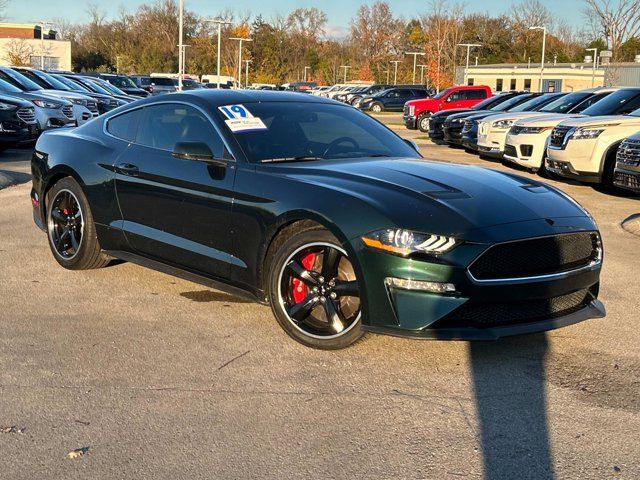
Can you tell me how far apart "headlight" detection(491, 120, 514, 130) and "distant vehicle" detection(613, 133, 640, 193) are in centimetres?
592

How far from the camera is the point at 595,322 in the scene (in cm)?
522

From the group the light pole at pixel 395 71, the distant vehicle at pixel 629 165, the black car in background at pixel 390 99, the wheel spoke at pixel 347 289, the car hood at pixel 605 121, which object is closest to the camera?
the wheel spoke at pixel 347 289

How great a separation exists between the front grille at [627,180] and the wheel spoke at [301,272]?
6.59 meters

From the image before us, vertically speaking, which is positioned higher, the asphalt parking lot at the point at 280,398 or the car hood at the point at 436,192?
the car hood at the point at 436,192

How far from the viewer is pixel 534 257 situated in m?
4.23

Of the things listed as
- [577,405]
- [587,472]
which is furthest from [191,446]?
[577,405]

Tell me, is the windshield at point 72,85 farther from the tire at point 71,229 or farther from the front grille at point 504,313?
the front grille at point 504,313

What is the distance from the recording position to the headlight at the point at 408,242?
403 cm

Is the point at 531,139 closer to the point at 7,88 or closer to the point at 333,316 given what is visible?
the point at 333,316

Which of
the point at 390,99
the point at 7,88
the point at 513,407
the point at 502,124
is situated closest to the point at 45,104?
the point at 7,88

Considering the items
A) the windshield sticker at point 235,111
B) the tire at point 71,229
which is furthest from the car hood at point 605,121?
the tire at point 71,229

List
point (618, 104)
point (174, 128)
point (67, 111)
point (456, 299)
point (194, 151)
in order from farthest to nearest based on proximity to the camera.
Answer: point (67, 111)
point (618, 104)
point (174, 128)
point (194, 151)
point (456, 299)

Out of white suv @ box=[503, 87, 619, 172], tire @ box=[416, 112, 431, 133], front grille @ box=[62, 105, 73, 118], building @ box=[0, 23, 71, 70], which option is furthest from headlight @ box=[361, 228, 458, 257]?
building @ box=[0, 23, 71, 70]

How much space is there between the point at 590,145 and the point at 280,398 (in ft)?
30.6
